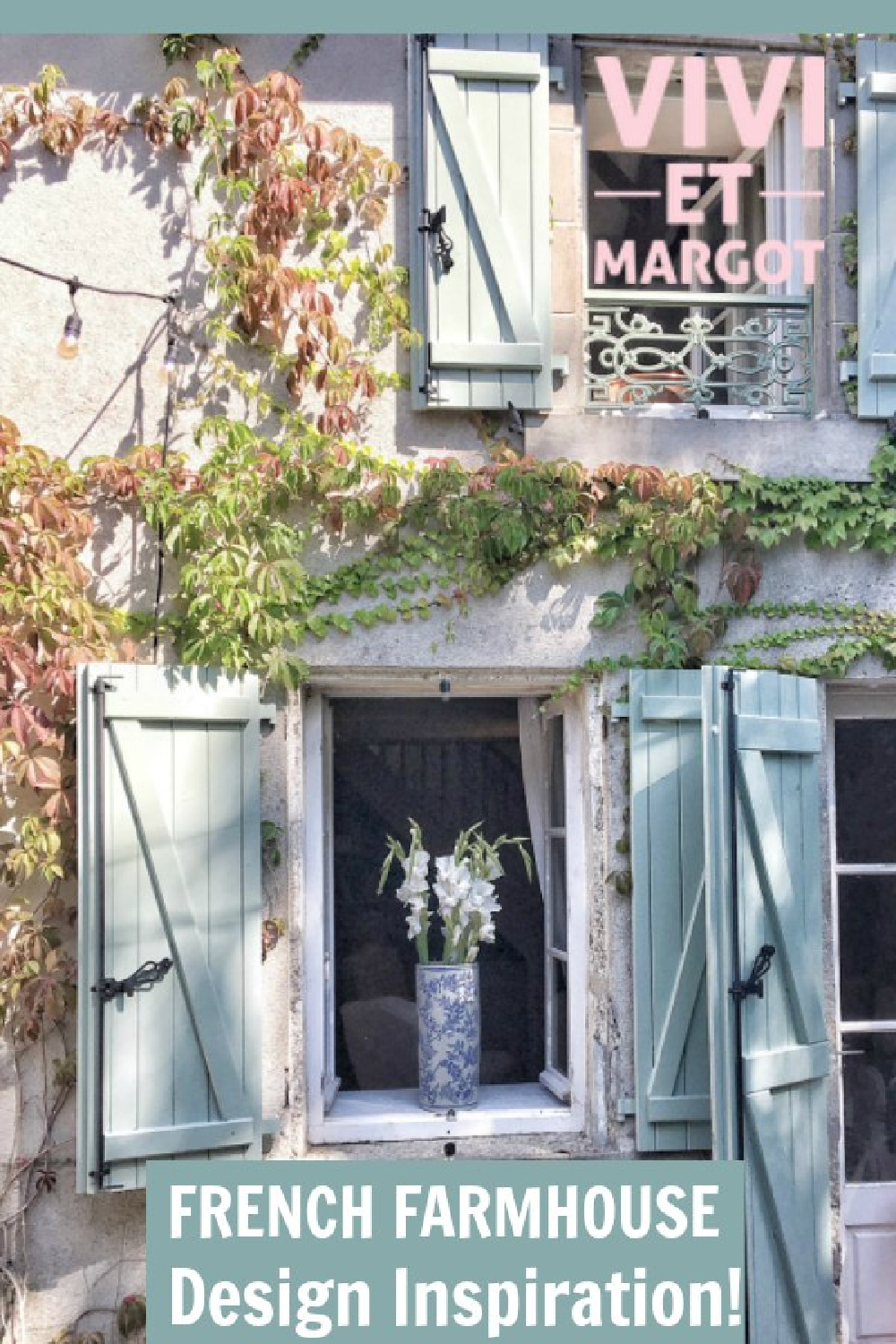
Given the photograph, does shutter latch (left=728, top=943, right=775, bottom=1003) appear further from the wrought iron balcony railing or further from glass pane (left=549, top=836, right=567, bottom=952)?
the wrought iron balcony railing

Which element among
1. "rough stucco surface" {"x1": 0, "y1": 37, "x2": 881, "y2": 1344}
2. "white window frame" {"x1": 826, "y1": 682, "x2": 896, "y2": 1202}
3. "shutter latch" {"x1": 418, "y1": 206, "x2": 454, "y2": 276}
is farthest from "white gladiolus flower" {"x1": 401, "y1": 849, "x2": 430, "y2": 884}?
"shutter latch" {"x1": 418, "y1": 206, "x2": 454, "y2": 276}

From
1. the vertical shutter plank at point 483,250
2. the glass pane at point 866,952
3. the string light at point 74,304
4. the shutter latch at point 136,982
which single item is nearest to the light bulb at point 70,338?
the string light at point 74,304

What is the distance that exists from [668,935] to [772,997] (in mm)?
356

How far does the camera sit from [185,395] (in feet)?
14.9

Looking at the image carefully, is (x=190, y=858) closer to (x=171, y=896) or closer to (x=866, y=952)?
(x=171, y=896)

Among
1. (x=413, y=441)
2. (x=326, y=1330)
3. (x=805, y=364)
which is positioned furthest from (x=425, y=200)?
(x=326, y=1330)

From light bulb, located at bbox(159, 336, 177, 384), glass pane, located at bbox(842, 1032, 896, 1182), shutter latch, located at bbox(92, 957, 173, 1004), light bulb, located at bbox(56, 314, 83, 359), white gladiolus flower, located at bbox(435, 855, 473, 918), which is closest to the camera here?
shutter latch, located at bbox(92, 957, 173, 1004)

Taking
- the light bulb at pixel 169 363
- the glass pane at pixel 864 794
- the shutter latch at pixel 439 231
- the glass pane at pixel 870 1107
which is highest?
the shutter latch at pixel 439 231

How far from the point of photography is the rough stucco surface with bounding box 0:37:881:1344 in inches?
176

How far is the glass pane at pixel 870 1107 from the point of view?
15.9 ft

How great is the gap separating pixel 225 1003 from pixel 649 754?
4.77ft

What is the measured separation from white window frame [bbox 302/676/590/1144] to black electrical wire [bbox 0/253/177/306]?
1.29 metres

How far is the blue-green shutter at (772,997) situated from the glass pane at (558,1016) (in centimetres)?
79

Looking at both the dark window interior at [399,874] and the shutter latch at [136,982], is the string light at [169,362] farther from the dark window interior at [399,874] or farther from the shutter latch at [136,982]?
the shutter latch at [136,982]
